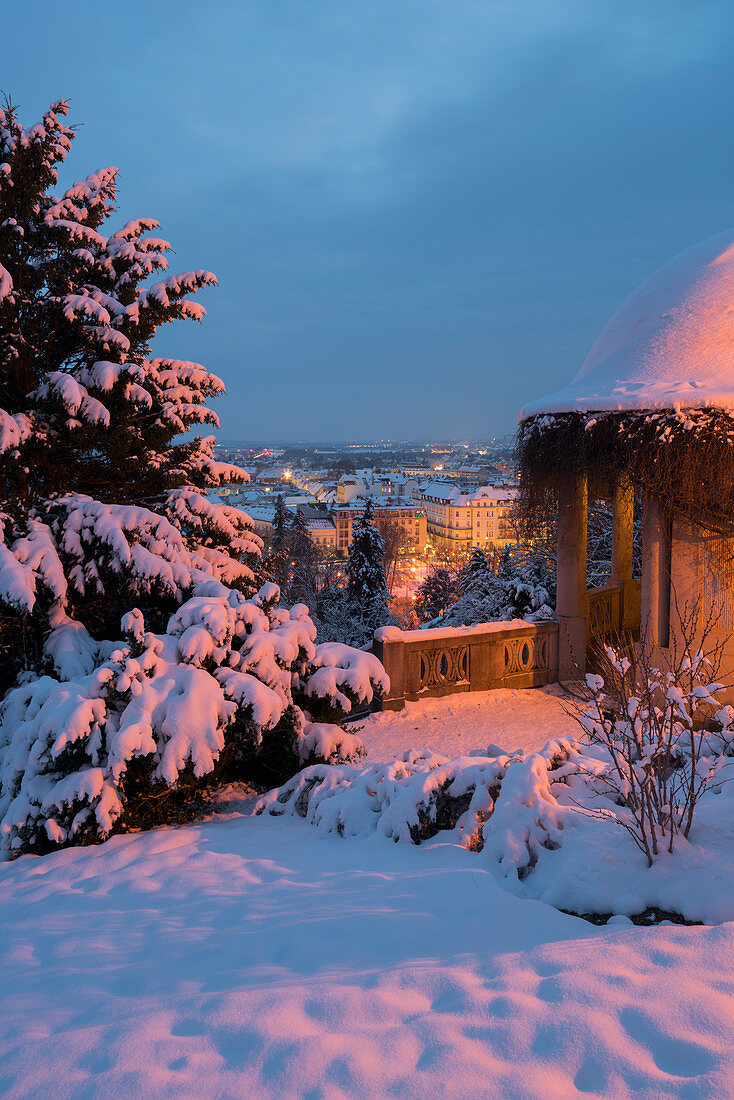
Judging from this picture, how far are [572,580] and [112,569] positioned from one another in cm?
610

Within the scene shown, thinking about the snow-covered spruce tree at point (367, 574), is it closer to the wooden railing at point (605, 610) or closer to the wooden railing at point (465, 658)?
the wooden railing at point (605, 610)

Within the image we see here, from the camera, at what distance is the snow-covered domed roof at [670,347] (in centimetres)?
729

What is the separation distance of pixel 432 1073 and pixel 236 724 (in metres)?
3.52

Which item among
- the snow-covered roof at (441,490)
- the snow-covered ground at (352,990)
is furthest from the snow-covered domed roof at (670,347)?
the snow-covered roof at (441,490)

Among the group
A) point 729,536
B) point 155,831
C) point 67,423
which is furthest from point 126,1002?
point 729,536

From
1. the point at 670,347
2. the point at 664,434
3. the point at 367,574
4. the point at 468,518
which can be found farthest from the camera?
the point at 468,518

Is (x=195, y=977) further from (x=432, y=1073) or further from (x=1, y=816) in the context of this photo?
(x=1, y=816)

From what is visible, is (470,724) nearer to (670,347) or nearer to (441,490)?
(670,347)

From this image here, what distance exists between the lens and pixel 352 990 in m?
2.64

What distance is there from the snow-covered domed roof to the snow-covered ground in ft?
17.6

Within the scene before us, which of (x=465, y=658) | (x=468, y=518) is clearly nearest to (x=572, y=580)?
(x=465, y=658)

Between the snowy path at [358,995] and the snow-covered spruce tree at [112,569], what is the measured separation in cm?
109

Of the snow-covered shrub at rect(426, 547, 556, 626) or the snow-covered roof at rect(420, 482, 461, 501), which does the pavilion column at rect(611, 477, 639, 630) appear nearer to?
the snow-covered shrub at rect(426, 547, 556, 626)

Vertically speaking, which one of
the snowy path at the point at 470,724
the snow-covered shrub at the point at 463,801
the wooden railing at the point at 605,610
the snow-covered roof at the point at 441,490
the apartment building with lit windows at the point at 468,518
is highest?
the snow-covered roof at the point at 441,490
